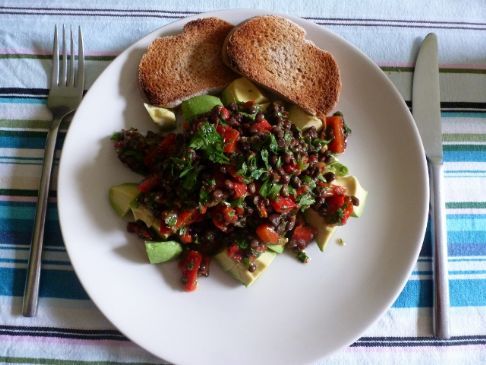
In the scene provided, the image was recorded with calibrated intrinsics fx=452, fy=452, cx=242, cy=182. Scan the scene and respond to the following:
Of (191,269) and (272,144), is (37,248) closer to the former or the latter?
(191,269)

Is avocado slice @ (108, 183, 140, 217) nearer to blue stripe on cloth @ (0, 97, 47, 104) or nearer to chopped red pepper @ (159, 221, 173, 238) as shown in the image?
chopped red pepper @ (159, 221, 173, 238)

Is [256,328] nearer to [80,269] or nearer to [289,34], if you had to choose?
[80,269]

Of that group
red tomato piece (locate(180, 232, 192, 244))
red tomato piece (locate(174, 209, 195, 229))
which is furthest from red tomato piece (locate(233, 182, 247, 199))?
red tomato piece (locate(180, 232, 192, 244))

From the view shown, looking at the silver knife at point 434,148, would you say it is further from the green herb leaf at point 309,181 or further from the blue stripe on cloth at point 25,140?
the blue stripe on cloth at point 25,140

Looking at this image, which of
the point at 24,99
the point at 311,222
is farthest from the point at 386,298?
the point at 24,99

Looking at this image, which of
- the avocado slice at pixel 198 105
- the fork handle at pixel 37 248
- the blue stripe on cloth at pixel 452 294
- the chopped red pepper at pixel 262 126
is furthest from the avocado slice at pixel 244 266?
the fork handle at pixel 37 248

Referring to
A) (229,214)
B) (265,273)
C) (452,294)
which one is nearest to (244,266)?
(265,273)
